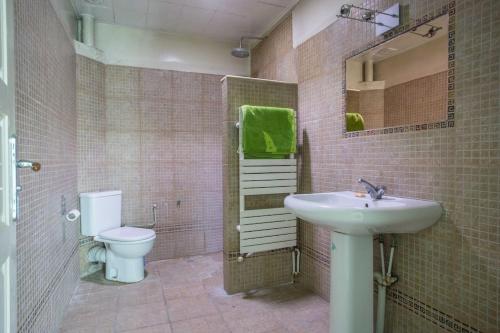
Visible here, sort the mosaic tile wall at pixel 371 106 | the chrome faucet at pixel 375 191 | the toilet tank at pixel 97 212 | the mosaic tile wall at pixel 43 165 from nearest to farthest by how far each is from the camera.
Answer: the mosaic tile wall at pixel 43 165 < the chrome faucet at pixel 375 191 < the mosaic tile wall at pixel 371 106 < the toilet tank at pixel 97 212

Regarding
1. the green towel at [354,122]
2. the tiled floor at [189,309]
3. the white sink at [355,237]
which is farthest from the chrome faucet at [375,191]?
the tiled floor at [189,309]

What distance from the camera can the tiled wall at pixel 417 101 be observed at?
4.58ft

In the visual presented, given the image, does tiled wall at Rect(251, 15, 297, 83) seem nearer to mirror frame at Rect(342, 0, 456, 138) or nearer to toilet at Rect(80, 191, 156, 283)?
mirror frame at Rect(342, 0, 456, 138)

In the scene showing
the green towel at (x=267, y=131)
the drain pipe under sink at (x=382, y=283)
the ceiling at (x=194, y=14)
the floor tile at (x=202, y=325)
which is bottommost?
the floor tile at (x=202, y=325)

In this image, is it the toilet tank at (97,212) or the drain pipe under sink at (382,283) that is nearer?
the drain pipe under sink at (382,283)

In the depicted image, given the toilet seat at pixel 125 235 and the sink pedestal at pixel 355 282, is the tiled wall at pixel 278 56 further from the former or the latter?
the toilet seat at pixel 125 235

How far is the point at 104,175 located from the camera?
2.86 metres

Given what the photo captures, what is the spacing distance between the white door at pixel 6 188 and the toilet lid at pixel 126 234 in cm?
147

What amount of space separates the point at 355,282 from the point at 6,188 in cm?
153

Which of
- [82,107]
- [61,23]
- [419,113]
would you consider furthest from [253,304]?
[61,23]

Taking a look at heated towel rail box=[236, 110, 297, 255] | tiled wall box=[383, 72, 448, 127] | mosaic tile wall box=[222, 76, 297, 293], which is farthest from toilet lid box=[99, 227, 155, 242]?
tiled wall box=[383, 72, 448, 127]

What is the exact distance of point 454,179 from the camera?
1337mm

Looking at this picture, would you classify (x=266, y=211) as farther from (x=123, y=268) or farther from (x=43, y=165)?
(x=43, y=165)

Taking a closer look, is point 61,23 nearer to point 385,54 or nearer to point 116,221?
point 116,221
